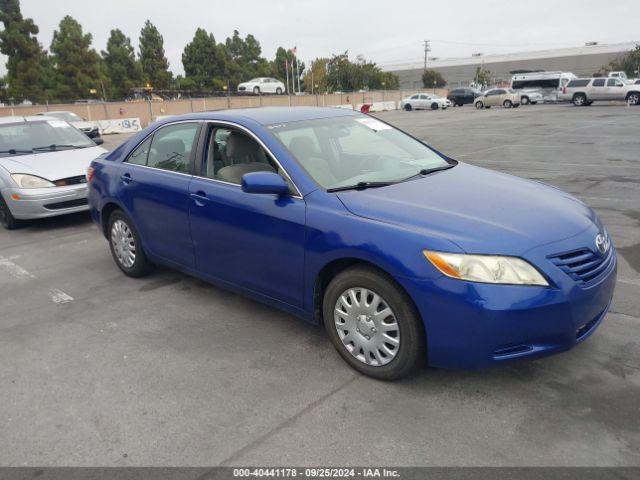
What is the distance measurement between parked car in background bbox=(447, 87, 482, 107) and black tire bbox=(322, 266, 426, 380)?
49.1 m

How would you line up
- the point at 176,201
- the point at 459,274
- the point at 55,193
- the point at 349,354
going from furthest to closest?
the point at 55,193, the point at 176,201, the point at 349,354, the point at 459,274

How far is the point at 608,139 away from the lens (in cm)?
1572

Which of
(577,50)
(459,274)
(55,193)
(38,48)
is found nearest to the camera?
(459,274)

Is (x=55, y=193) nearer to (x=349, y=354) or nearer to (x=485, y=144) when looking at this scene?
(x=349, y=354)

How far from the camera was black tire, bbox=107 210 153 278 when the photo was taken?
5.04m

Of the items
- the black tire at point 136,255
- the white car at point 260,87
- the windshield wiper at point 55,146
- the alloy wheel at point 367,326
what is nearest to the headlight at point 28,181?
the windshield wiper at point 55,146

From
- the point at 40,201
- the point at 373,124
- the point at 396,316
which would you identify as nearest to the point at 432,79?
the point at 40,201

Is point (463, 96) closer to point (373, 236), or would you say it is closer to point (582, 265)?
point (582, 265)

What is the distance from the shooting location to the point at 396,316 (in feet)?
9.95

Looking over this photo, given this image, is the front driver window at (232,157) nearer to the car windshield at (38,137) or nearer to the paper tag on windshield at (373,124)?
the paper tag on windshield at (373,124)

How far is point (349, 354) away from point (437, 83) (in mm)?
82213

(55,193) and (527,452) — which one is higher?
(55,193)

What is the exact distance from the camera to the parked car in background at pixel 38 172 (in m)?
7.22

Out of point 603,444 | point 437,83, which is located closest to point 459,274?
point 603,444
